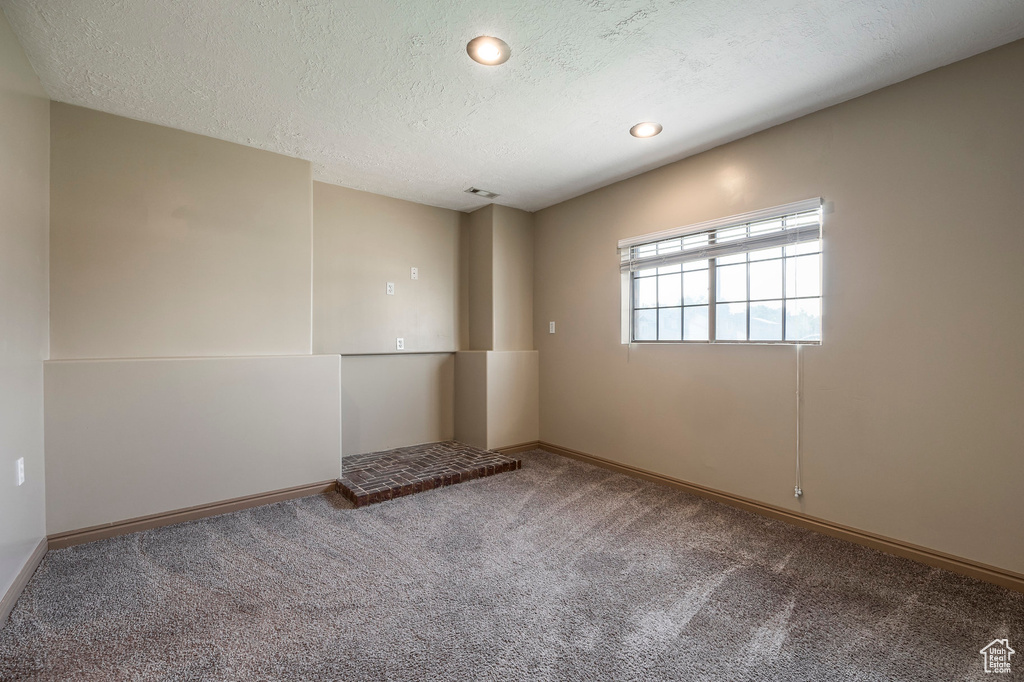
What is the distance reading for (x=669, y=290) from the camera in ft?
11.9

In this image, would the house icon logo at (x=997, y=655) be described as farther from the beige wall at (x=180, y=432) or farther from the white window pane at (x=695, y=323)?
the beige wall at (x=180, y=432)

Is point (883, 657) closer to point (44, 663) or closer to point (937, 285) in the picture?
point (937, 285)

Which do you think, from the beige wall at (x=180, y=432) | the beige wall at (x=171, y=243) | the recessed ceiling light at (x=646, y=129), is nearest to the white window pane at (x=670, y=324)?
the recessed ceiling light at (x=646, y=129)

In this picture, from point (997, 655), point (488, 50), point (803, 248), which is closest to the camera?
point (997, 655)

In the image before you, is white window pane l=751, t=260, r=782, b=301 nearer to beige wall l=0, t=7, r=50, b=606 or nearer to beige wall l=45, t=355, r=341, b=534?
beige wall l=45, t=355, r=341, b=534

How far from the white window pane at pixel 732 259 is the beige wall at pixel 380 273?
8.45ft

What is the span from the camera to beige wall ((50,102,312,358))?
2.62m

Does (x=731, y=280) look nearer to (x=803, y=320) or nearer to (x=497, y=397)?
(x=803, y=320)

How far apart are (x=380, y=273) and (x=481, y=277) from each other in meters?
1.00

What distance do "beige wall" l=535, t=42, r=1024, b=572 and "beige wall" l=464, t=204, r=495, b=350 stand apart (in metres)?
1.71

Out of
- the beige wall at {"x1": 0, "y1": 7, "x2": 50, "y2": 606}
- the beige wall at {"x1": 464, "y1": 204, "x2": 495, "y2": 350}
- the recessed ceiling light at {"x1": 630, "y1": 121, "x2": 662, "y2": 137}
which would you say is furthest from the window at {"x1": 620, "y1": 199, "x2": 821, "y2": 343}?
the beige wall at {"x1": 0, "y1": 7, "x2": 50, "y2": 606}

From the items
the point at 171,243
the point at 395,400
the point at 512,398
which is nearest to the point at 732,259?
the point at 512,398

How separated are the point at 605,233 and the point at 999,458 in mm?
2815

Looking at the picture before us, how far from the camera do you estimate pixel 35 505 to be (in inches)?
89.9
